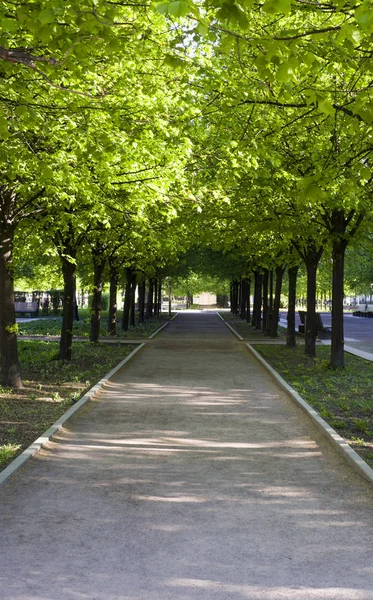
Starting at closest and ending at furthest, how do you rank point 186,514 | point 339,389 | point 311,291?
point 186,514 < point 339,389 < point 311,291

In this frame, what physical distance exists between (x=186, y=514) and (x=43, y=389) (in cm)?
852

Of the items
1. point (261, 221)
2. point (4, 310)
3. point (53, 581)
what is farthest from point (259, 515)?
point (261, 221)

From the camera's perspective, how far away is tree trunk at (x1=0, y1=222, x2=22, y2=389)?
46.9ft

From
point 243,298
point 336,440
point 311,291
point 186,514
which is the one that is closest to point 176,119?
point 336,440

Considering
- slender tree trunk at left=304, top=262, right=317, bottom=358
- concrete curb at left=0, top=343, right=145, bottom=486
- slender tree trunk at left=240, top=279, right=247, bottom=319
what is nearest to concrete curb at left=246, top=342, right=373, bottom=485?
concrete curb at left=0, top=343, right=145, bottom=486

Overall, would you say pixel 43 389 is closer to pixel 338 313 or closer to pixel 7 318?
pixel 7 318

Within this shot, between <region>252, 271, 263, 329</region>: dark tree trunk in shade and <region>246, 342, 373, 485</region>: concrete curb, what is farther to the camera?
<region>252, 271, 263, 329</region>: dark tree trunk in shade

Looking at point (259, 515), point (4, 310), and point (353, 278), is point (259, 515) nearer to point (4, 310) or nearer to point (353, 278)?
point (4, 310)

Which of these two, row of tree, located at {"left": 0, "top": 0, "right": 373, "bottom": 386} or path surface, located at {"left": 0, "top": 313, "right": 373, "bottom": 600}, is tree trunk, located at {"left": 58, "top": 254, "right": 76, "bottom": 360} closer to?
row of tree, located at {"left": 0, "top": 0, "right": 373, "bottom": 386}

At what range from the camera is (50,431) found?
9.98 meters

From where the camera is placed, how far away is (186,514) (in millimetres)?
6586

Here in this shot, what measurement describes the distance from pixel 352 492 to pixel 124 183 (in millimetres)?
7381

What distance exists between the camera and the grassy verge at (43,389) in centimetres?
1003

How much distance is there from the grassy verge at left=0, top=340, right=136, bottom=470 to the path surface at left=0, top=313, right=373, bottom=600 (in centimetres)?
48
